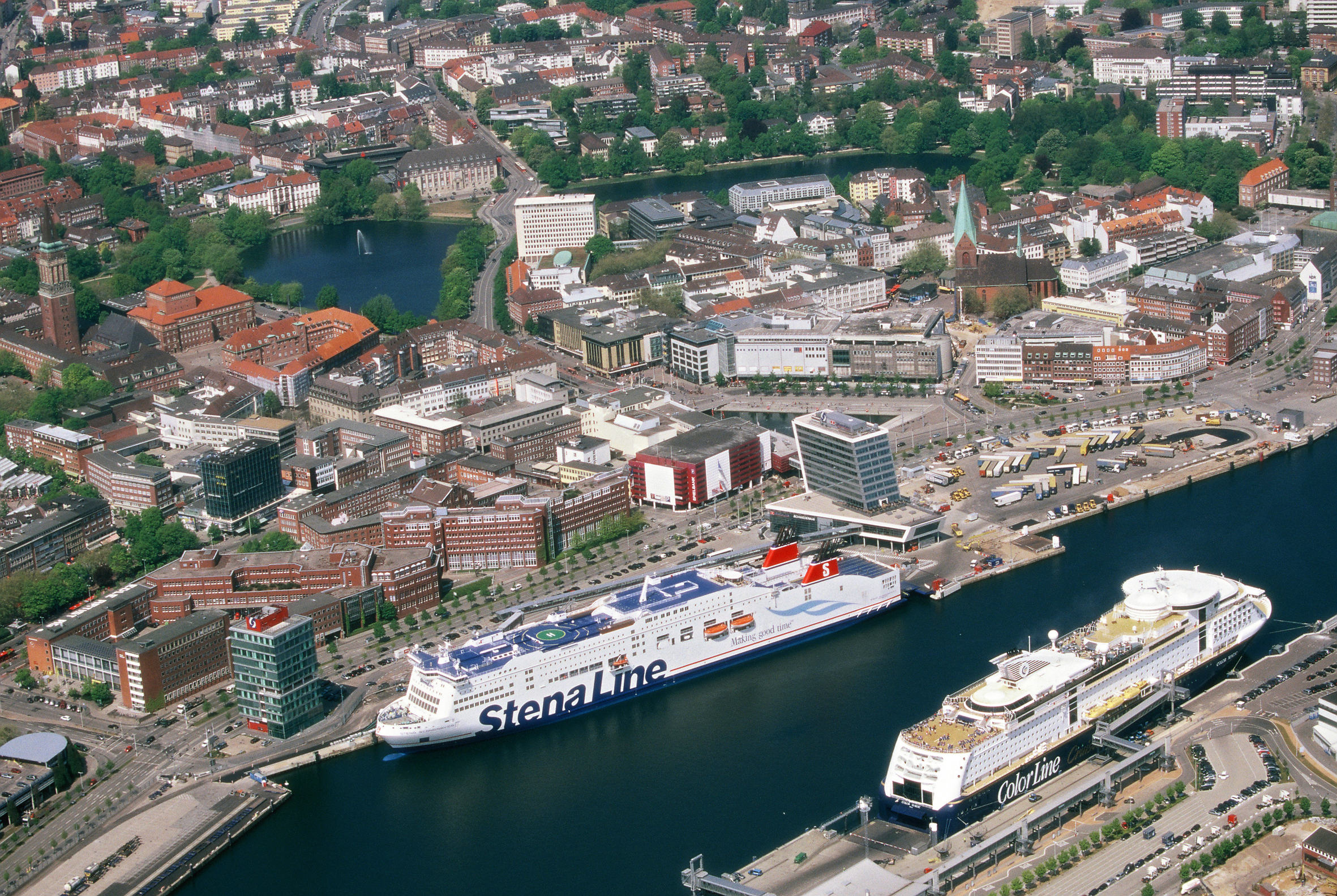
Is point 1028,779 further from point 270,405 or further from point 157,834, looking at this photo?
point 270,405

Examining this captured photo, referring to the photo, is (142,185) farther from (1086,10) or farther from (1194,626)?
(1194,626)

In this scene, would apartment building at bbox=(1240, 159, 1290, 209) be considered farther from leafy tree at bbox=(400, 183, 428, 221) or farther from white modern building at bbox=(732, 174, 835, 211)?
leafy tree at bbox=(400, 183, 428, 221)

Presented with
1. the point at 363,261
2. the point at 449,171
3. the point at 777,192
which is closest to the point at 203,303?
the point at 363,261

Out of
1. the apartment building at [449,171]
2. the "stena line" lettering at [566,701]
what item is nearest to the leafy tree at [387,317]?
the apartment building at [449,171]

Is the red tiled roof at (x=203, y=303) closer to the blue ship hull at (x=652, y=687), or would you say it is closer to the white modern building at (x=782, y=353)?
the white modern building at (x=782, y=353)

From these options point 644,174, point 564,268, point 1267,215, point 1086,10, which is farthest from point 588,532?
point 1086,10
